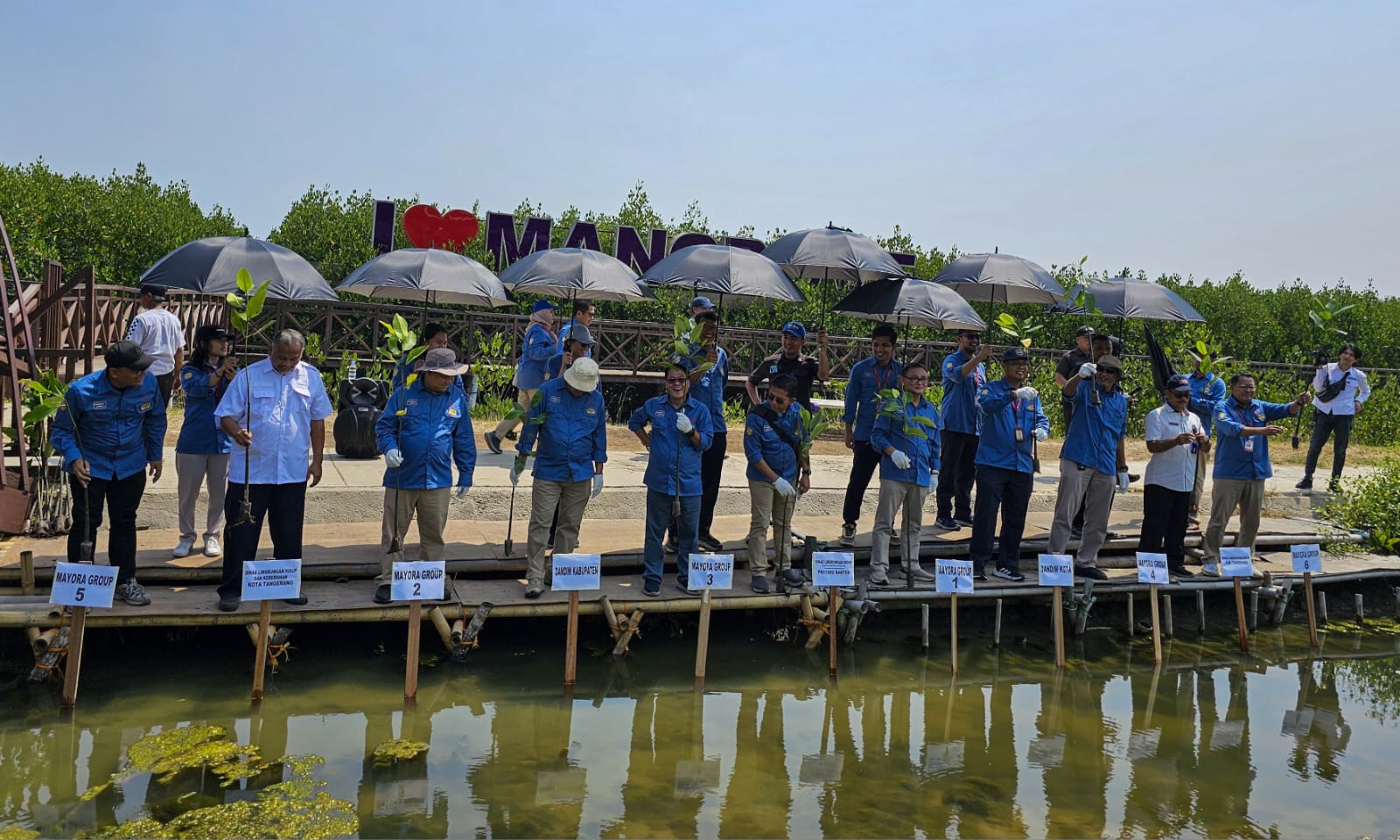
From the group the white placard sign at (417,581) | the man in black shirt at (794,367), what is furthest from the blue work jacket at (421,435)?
Answer: the man in black shirt at (794,367)

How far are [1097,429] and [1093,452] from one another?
185 millimetres

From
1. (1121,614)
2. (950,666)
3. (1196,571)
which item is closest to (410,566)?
(950,666)

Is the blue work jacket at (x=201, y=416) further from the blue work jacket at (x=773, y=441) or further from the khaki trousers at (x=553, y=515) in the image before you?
the blue work jacket at (x=773, y=441)

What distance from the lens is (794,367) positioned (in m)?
7.93

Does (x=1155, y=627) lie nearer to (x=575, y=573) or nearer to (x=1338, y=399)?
(x=575, y=573)

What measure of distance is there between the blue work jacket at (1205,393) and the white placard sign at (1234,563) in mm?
1418

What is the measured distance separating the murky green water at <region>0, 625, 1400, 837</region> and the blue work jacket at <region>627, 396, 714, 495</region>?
126cm

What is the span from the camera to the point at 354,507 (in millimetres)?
9039

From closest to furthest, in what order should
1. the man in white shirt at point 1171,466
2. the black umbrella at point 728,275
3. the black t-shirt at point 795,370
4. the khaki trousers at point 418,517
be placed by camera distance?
the khaki trousers at point 418,517, the black t-shirt at point 795,370, the man in white shirt at point 1171,466, the black umbrella at point 728,275

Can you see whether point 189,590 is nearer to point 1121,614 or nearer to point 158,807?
point 158,807

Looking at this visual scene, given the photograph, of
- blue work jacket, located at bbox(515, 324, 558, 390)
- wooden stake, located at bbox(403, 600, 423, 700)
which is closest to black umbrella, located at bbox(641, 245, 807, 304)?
blue work jacket, located at bbox(515, 324, 558, 390)

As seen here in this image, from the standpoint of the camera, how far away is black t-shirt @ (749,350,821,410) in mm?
7895

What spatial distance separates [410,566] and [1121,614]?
19.8ft

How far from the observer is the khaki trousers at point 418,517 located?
21.5 feet
